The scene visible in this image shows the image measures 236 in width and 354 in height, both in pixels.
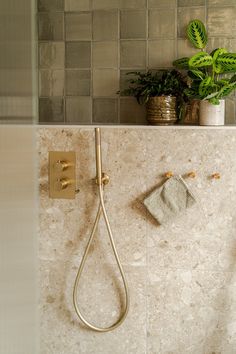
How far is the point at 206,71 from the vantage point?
1.80 meters

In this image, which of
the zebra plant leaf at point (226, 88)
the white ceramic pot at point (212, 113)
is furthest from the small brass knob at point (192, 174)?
the zebra plant leaf at point (226, 88)

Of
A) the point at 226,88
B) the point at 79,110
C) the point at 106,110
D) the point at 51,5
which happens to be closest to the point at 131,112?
the point at 106,110

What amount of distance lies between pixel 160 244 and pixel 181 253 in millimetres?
87

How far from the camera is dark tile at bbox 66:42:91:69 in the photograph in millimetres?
1926

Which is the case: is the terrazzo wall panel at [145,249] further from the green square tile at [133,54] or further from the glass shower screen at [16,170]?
the glass shower screen at [16,170]

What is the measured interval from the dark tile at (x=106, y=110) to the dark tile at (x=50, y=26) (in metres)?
0.32

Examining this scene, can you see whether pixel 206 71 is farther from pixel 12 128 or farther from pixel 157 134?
pixel 12 128

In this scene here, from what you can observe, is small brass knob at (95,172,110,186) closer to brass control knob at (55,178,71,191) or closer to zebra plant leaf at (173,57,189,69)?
brass control knob at (55,178,71,191)

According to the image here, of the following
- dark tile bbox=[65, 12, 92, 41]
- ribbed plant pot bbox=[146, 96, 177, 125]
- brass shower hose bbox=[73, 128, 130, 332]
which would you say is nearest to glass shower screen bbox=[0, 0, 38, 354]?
brass shower hose bbox=[73, 128, 130, 332]

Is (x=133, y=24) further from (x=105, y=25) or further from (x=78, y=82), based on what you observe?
(x=78, y=82)

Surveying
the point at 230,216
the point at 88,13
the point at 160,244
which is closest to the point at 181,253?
the point at 160,244

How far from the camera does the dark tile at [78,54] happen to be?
1.93m

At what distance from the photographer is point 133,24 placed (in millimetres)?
1881

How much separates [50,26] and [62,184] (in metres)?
0.69
